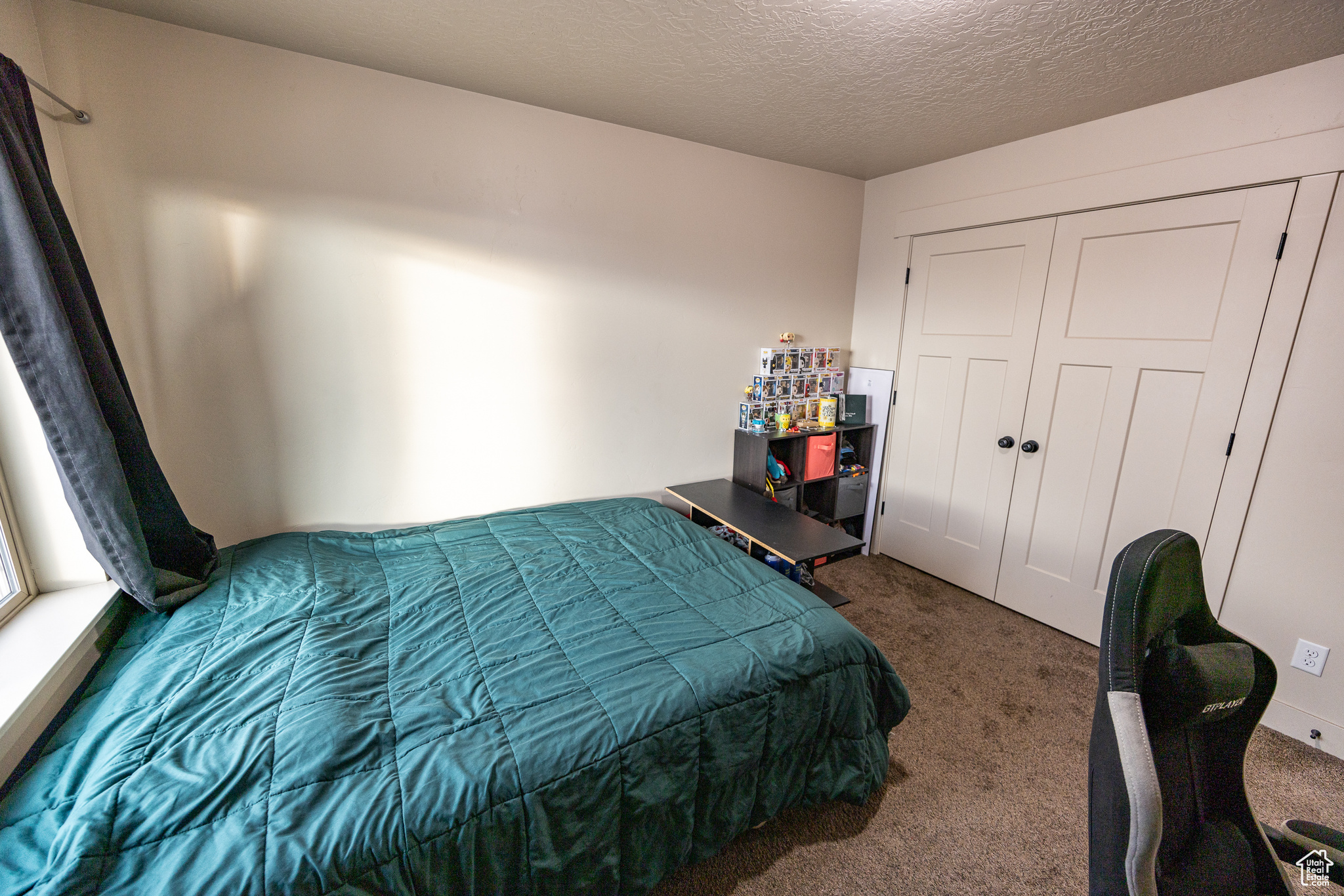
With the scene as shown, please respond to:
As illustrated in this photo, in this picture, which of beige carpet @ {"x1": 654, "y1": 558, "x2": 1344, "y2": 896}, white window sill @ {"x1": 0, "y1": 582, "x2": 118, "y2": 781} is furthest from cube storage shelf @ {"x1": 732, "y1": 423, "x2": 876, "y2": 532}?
white window sill @ {"x1": 0, "y1": 582, "x2": 118, "y2": 781}

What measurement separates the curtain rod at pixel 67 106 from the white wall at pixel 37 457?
29 millimetres

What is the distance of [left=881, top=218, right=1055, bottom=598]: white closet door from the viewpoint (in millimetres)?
2572

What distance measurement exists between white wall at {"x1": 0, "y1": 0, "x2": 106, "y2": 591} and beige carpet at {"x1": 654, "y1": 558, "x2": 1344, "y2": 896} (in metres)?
1.96

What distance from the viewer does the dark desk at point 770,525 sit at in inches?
81.4

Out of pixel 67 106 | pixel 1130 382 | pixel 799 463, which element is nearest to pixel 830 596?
pixel 799 463

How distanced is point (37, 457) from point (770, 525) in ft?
7.96

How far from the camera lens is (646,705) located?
4.09 feet

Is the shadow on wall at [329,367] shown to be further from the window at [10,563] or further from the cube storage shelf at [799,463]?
the cube storage shelf at [799,463]

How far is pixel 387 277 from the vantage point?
2033mm

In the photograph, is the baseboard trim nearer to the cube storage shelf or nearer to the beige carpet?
the beige carpet

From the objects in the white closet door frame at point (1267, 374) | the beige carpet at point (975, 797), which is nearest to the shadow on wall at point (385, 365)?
the beige carpet at point (975, 797)

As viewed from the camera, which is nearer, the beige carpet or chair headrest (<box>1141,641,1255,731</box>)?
chair headrest (<box>1141,641,1255,731</box>)

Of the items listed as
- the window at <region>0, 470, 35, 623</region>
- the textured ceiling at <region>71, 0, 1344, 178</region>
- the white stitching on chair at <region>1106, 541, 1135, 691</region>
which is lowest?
the window at <region>0, 470, 35, 623</region>

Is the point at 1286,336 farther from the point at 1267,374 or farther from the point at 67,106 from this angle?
the point at 67,106
